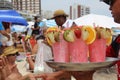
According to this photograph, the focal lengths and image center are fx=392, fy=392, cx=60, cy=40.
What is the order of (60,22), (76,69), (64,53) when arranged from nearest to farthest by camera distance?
(76,69)
(64,53)
(60,22)

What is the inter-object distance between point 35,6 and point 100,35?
8251 cm

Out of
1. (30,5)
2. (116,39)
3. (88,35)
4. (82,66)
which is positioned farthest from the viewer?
(30,5)

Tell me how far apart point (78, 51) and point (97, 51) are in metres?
0.13

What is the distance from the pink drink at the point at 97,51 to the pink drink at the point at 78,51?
4cm

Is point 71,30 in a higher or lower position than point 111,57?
higher

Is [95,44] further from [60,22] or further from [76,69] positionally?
[60,22]

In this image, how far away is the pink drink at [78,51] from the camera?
2.46m

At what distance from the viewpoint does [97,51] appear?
2523 millimetres

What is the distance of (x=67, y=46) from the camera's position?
8.25ft

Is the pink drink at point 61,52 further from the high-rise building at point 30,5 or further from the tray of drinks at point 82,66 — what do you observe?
the high-rise building at point 30,5

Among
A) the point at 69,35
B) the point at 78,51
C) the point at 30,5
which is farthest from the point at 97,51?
the point at 30,5

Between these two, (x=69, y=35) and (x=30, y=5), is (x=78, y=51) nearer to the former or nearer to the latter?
(x=69, y=35)

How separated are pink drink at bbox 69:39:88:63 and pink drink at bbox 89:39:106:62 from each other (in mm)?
41

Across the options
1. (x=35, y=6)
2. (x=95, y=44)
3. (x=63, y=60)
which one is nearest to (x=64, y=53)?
(x=63, y=60)
